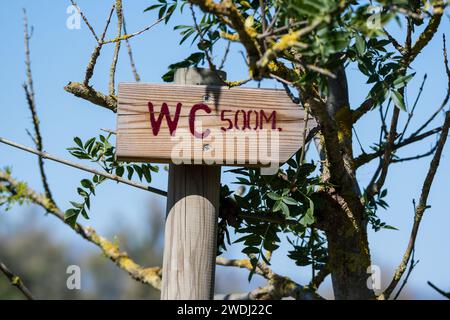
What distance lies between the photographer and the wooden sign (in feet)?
5.78

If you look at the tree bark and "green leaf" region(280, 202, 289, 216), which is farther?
the tree bark

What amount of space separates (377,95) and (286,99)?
22cm

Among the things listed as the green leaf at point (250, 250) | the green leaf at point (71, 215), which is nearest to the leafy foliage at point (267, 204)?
the green leaf at point (250, 250)

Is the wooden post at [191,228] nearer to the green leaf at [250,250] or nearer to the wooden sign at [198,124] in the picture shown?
the wooden sign at [198,124]

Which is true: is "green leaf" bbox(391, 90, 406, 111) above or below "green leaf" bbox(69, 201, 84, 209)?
above

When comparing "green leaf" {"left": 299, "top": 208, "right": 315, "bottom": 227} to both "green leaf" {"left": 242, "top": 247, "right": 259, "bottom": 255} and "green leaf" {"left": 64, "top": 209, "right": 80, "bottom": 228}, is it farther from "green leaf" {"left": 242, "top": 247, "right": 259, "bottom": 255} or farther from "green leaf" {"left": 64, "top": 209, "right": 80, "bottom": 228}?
"green leaf" {"left": 64, "top": 209, "right": 80, "bottom": 228}

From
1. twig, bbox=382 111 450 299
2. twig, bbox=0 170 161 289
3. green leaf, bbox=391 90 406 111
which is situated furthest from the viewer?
twig, bbox=0 170 161 289

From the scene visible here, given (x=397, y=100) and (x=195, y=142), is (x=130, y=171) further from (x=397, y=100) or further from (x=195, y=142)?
(x=397, y=100)

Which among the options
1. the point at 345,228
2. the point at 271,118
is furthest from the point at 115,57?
the point at 345,228

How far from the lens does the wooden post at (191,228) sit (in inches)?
69.2

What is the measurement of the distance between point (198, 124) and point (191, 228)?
24cm

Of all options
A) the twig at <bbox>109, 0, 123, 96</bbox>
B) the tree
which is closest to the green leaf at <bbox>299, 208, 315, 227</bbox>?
the tree
